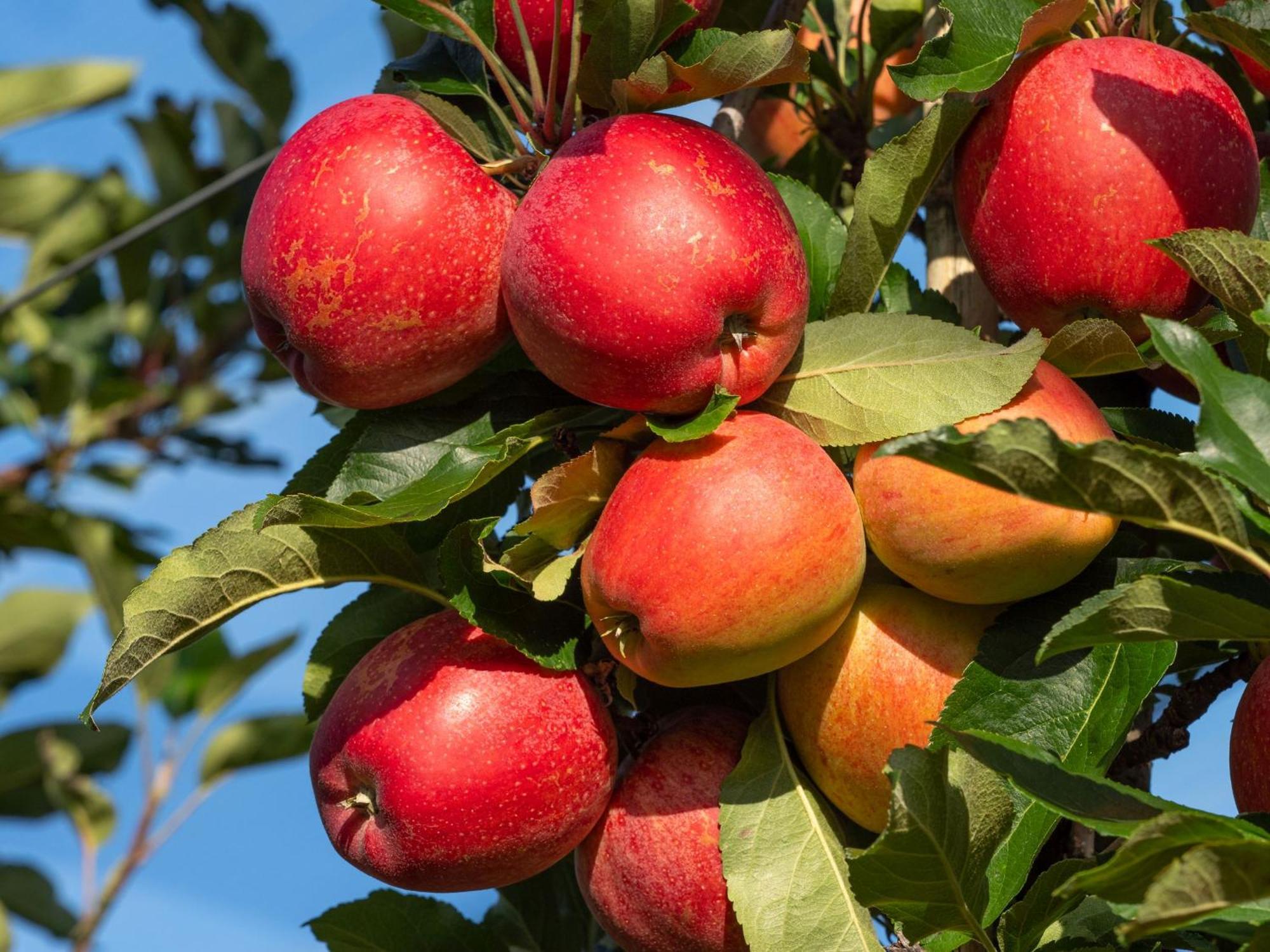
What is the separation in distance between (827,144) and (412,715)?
1.01 metres

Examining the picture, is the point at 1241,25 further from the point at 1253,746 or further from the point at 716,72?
the point at 1253,746

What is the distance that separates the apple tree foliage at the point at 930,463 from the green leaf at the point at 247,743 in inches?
60.1

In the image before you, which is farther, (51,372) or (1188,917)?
(51,372)

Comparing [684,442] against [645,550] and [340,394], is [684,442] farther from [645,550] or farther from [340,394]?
[340,394]

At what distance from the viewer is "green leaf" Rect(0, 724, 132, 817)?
2955 mm

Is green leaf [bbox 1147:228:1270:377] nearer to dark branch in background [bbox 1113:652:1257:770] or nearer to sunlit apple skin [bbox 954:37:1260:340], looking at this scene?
sunlit apple skin [bbox 954:37:1260:340]

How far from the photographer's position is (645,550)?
98 cm

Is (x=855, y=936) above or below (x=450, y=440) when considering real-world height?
below

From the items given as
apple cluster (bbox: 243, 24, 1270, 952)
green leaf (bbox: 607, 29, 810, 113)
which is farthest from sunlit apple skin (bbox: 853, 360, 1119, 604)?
green leaf (bbox: 607, 29, 810, 113)

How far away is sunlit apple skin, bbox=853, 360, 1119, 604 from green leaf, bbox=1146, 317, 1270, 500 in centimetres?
17

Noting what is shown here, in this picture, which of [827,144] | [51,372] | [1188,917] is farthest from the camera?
[51,372]

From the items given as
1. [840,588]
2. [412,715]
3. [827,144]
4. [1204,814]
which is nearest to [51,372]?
[827,144]

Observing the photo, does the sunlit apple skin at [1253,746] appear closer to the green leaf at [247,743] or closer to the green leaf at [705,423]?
the green leaf at [705,423]

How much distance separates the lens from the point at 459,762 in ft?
3.47
